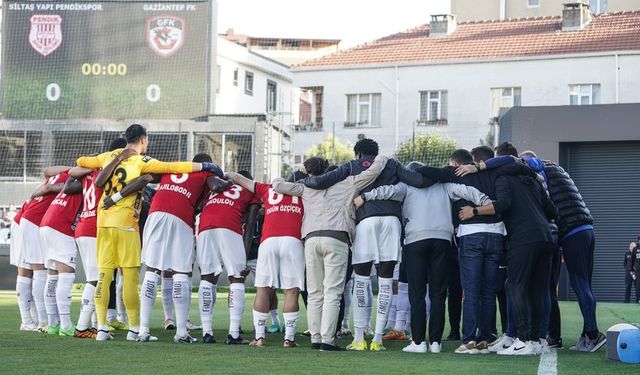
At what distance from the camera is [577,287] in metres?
12.3

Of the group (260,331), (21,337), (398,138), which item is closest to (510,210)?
(260,331)

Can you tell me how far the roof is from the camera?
50.2 meters

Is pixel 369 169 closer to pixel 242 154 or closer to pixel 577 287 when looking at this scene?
pixel 577 287

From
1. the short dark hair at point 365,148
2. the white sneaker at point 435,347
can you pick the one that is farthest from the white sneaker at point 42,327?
the white sneaker at point 435,347

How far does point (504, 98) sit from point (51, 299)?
3831 centimetres

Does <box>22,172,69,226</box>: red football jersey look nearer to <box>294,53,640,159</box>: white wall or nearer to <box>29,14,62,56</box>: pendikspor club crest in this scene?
<box>29,14,62,56</box>: pendikspor club crest

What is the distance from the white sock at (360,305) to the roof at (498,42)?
1530 inches

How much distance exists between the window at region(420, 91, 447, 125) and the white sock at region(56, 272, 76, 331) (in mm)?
38436

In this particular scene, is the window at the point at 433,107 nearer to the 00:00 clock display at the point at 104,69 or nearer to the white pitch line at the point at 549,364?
the 00:00 clock display at the point at 104,69

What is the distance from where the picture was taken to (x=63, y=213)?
13.5 metres

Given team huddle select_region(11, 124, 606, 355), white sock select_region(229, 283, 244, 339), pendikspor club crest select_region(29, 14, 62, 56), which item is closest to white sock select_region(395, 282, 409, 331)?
team huddle select_region(11, 124, 606, 355)

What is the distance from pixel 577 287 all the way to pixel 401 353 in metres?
2.13

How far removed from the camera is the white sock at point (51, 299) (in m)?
13.5

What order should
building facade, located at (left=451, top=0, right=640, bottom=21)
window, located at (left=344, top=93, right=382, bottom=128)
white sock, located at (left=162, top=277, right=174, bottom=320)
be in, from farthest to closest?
building facade, located at (left=451, top=0, right=640, bottom=21)
window, located at (left=344, top=93, right=382, bottom=128)
white sock, located at (left=162, top=277, right=174, bottom=320)
